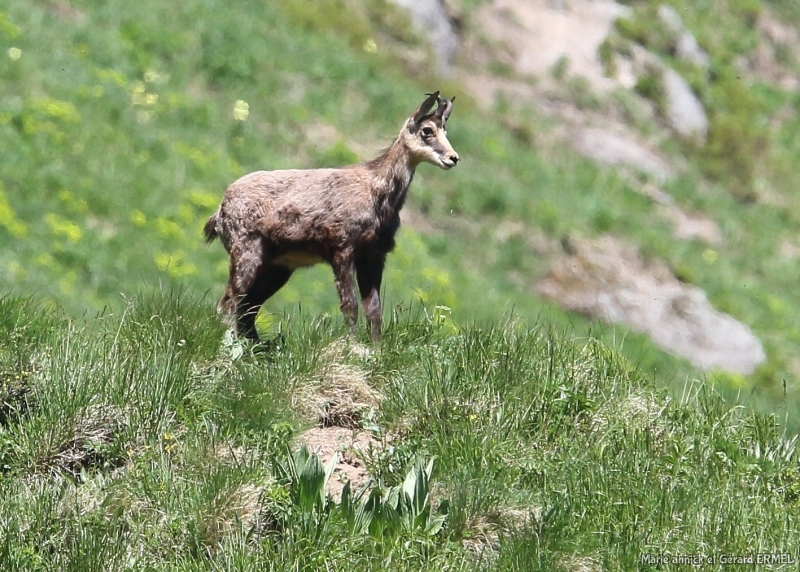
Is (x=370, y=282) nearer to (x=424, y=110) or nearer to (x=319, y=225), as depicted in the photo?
(x=319, y=225)

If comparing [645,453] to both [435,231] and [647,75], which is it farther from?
[647,75]

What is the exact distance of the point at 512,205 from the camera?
22.4 meters

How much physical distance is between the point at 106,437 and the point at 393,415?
166 centimetres

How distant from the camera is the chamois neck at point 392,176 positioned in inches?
347

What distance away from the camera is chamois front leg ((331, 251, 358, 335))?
8461 mm

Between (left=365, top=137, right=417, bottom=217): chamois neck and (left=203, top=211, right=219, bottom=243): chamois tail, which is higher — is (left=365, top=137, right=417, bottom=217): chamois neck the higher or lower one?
the higher one

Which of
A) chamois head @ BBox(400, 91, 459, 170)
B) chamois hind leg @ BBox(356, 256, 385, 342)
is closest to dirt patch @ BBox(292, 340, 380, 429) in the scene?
chamois hind leg @ BBox(356, 256, 385, 342)

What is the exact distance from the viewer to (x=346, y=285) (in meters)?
8.46

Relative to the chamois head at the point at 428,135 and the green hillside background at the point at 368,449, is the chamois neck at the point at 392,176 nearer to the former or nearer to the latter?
the chamois head at the point at 428,135

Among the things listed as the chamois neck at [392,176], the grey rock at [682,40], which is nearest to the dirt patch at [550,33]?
the grey rock at [682,40]

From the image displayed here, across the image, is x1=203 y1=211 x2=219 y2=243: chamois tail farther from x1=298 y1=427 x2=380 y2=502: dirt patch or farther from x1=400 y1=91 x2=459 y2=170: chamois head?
x1=298 y1=427 x2=380 y2=502: dirt patch

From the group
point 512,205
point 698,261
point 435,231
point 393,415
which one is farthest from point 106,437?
point 698,261

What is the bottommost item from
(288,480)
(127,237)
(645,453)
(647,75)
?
(127,237)

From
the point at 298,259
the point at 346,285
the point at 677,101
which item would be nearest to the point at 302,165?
the point at 298,259
